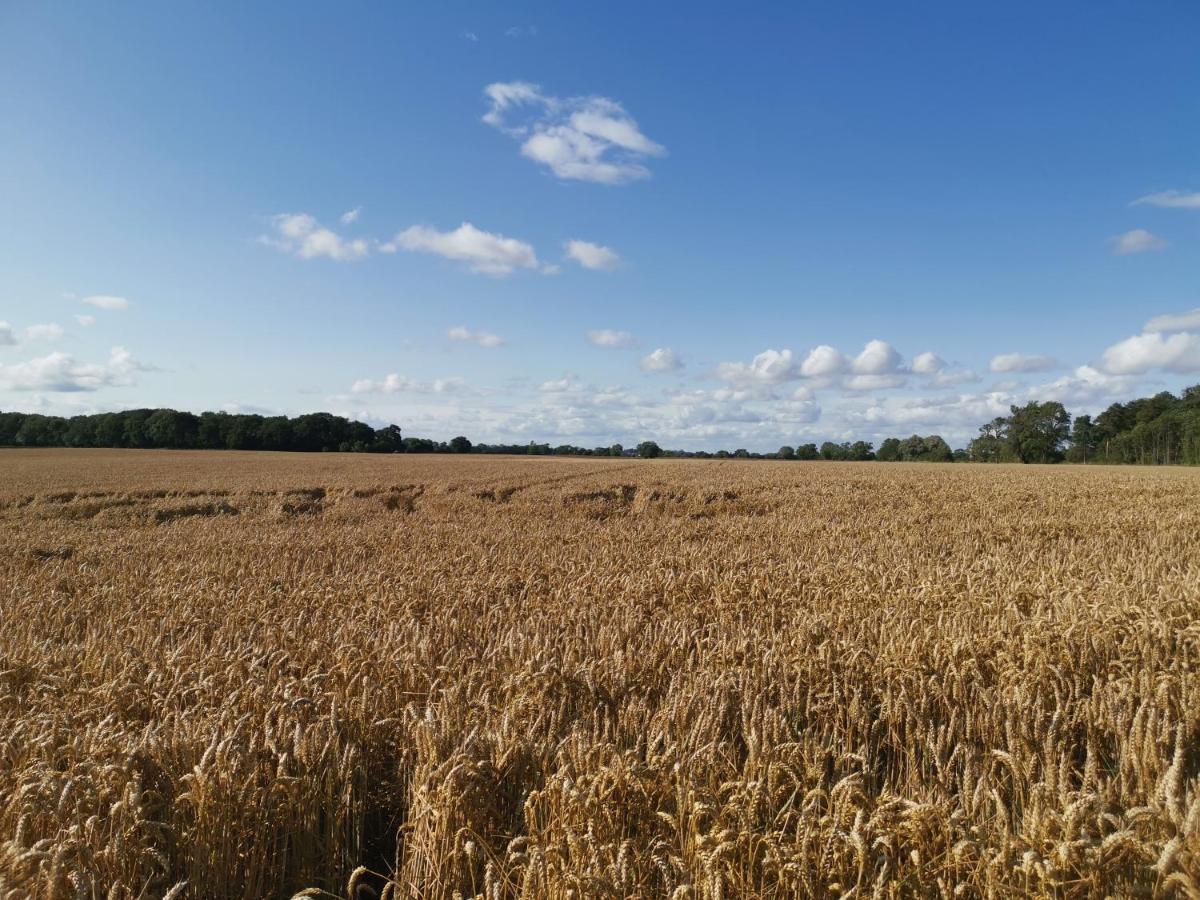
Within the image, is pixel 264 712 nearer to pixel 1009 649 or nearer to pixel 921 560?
pixel 1009 649

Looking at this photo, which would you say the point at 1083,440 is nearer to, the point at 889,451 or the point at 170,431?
the point at 889,451

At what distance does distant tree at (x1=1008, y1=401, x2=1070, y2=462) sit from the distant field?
143m

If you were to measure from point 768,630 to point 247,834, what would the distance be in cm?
472

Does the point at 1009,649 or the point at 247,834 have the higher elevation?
the point at 1009,649

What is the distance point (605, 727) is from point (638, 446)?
5196 inches

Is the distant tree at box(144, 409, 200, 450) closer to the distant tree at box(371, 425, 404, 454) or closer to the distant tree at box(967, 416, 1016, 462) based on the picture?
the distant tree at box(371, 425, 404, 454)

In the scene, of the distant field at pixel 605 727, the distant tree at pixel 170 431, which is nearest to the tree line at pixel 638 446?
the distant tree at pixel 170 431

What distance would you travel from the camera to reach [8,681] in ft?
16.4

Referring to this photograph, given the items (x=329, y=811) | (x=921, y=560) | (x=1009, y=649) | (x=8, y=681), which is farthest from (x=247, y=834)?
(x=921, y=560)

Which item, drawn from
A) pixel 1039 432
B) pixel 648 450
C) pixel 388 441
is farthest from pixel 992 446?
pixel 388 441

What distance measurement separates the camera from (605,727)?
11.7 ft

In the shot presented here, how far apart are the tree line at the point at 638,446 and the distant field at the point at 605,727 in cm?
9871

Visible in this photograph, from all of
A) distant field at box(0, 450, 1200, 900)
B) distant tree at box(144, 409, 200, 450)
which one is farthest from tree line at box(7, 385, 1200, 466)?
distant field at box(0, 450, 1200, 900)

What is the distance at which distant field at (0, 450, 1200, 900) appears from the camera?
249cm
